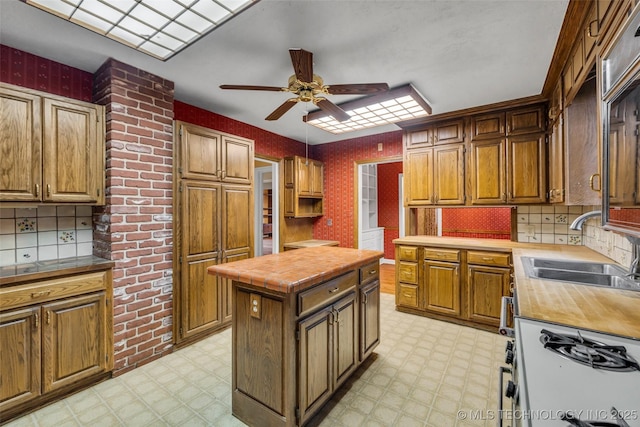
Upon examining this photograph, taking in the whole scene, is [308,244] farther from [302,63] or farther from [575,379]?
[575,379]

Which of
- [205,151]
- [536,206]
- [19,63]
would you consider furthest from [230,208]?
[536,206]

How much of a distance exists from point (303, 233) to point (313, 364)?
336 centimetres

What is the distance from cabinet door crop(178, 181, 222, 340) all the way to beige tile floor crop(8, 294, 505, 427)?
0.87 ft

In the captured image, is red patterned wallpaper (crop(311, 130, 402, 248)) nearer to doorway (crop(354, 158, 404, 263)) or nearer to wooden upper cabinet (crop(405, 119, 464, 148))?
wooden upper cabinet (crop(405, 119, 464, 148))

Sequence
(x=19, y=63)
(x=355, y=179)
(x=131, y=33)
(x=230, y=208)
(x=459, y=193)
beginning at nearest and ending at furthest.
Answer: (x=131, y=33)
(x=19, y=63)
(x=230, y=208)
(x=459, y=193)
(x=355, y=179)

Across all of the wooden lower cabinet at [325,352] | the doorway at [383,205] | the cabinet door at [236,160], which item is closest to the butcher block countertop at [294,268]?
Result: the wooden lower cabinet at [325,352]

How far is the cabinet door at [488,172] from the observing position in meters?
3.23

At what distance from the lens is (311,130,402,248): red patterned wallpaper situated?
15.1 ft

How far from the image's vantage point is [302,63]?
181cm

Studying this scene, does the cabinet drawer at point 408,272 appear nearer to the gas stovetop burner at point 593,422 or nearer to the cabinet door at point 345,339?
the cabinet door at point 345,339

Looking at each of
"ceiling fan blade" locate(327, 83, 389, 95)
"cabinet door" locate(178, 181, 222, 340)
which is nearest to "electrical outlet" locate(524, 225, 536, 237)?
"ceiling fan blade" locate(327, 83, 389, 95)

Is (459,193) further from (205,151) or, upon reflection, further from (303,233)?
(205,151)

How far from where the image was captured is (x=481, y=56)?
223 cm

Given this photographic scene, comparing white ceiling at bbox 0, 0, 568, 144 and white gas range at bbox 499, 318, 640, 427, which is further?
white ceiling at bbox 0, 0, 568, 144
